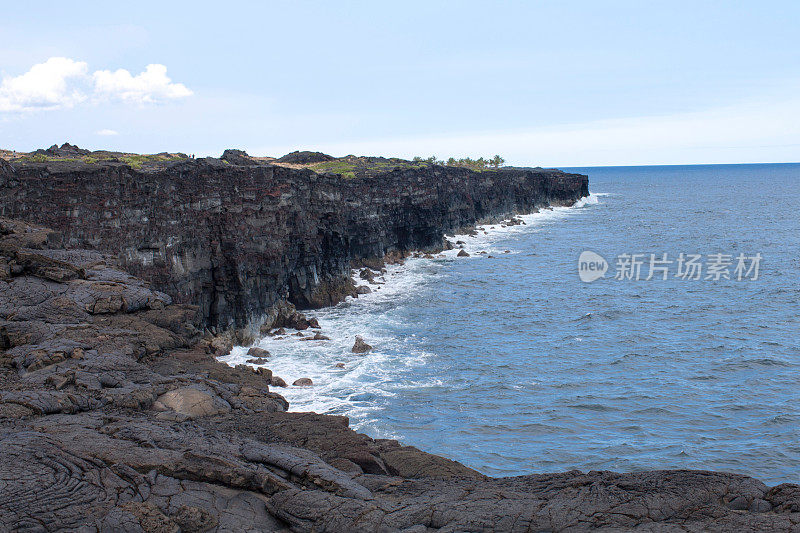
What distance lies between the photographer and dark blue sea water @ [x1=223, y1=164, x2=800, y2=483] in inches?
1171

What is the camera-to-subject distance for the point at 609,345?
147 feet

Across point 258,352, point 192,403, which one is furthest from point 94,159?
point 192,403

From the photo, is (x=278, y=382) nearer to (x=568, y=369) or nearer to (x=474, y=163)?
(x=568, y=369)

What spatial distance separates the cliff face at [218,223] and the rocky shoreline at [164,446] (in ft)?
0.61

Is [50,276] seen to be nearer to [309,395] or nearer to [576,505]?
[309,395]

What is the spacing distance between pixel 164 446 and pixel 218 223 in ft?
107

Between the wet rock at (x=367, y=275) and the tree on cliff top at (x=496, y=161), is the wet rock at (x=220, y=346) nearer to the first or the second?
the wet rock at (x=367, y=275)

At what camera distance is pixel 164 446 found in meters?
15.3

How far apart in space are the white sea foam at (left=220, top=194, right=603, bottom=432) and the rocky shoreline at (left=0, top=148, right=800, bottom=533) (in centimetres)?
567

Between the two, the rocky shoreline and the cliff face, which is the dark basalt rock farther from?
the rocky shoreline

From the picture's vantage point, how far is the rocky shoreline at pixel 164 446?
12117 mm

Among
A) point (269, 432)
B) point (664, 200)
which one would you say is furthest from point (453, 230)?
point (664, 200)

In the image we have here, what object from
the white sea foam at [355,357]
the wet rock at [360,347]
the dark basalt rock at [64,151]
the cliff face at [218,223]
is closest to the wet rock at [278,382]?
the white sea foam at [355,357]

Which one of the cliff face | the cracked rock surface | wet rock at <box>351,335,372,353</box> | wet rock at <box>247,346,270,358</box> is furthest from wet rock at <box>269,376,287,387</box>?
the cracked rock surface
